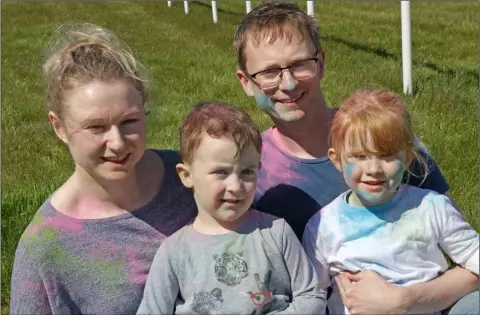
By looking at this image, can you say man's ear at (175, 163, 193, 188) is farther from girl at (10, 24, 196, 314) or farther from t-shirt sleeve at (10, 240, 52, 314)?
t-shirt sleeve at (10, 240, 52, 314)

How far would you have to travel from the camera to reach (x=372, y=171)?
243 cm

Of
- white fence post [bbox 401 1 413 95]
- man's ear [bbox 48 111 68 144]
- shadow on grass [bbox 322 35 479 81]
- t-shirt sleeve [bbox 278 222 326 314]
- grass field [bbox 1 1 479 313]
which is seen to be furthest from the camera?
shadow on grass [bbox 322 35 479 81]

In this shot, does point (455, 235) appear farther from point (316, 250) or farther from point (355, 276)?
point (316, 250)

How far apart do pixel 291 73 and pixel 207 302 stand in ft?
3.11

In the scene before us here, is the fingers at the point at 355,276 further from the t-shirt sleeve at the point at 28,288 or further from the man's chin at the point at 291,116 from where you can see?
the t-shirt sleeve at the point at 28,288

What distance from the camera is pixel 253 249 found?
242 cm

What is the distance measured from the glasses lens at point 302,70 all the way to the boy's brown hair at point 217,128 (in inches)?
12.2

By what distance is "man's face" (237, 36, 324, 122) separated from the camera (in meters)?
2.69

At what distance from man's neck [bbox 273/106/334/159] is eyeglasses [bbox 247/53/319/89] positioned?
178mm

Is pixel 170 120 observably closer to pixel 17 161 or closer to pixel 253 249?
pixel 17 161

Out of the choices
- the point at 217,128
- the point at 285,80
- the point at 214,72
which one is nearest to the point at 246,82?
the point at 285,80

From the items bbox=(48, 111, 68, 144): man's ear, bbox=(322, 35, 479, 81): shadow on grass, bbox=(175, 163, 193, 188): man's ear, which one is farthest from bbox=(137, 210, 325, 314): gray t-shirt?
bbox=(322, 35, 479, 81): shadow on grass

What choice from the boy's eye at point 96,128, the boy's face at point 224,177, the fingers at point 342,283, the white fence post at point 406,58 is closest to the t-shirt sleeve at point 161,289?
the boy's face at point 224,177

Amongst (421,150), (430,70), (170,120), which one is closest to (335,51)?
(430,70)
